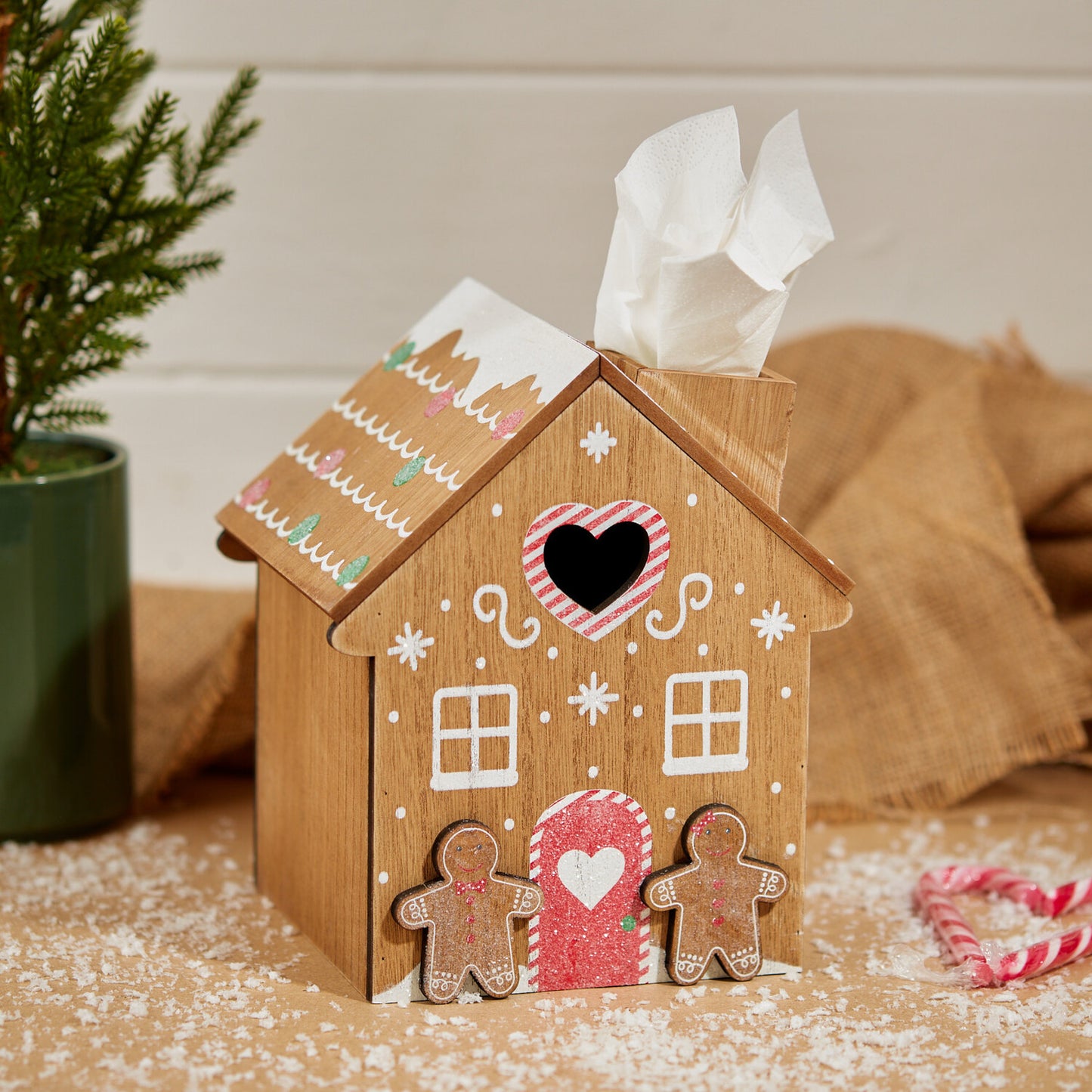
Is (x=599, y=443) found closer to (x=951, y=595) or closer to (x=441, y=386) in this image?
(x=441, y=386)

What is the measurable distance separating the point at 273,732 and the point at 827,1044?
0.34 m

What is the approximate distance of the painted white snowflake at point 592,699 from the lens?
748 millimetres

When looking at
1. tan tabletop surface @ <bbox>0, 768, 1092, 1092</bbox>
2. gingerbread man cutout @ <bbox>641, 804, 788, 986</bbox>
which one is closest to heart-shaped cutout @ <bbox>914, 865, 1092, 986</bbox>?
tan tabletop surface @ <bbox>0, 768, 1092, 1092</bbox>

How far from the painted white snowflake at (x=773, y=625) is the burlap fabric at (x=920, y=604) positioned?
27cm

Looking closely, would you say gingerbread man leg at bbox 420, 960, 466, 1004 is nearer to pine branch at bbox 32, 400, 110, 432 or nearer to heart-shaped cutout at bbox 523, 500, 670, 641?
heart-shaped cutout at bbox 523, 500, 670, 641

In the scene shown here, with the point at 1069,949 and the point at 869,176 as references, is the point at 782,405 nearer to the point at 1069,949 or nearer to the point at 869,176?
the point at 1069,949

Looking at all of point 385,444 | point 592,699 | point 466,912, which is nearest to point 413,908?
point 466,912

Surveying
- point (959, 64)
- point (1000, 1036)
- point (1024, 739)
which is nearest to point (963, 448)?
point (1024, 739)

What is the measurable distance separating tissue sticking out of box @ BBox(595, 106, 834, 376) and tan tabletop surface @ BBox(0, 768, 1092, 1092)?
32cm

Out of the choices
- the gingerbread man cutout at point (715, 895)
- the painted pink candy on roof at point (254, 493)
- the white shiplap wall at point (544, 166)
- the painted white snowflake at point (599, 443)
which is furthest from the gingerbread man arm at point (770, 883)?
the white shiplap wall at point (544, 166)

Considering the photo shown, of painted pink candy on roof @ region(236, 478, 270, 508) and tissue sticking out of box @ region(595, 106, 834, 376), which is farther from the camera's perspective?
painted pink candy on roof @ region(236, 478, 270, 508)

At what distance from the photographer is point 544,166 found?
1.22m

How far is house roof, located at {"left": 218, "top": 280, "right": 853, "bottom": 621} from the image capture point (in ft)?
2.34

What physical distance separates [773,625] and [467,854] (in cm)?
19
